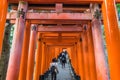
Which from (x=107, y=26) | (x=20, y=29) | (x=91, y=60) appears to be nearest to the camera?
(x=107, y=26)

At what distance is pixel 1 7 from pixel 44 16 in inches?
127

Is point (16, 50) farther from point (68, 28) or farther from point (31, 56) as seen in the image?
point (68, 28)

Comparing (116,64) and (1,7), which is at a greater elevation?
(1,7)

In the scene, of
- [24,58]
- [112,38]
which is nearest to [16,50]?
[24,58]

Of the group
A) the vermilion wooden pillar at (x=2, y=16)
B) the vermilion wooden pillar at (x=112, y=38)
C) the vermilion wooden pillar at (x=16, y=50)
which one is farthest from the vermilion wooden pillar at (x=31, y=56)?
the vermilion wooden pillar at (x=112, y=38)

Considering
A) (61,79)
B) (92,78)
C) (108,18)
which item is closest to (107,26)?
(108,18)

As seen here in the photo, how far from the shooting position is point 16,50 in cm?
641

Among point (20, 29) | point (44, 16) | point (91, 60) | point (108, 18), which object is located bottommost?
point (91, 60)

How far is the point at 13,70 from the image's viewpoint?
19.7 ft

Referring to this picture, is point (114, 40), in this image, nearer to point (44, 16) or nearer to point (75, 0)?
point (75, 0)

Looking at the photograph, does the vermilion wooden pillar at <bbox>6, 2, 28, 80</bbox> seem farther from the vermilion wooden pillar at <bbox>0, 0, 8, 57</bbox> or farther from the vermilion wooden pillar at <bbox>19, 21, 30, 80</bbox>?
the vermilion wooden pillar at <bbox>0, 0, 8, 57</bbox>

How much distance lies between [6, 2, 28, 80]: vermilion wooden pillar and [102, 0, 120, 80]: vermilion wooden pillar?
3.35 metres

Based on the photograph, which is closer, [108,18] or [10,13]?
[108,18]

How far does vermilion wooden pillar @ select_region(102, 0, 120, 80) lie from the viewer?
12.3ft
